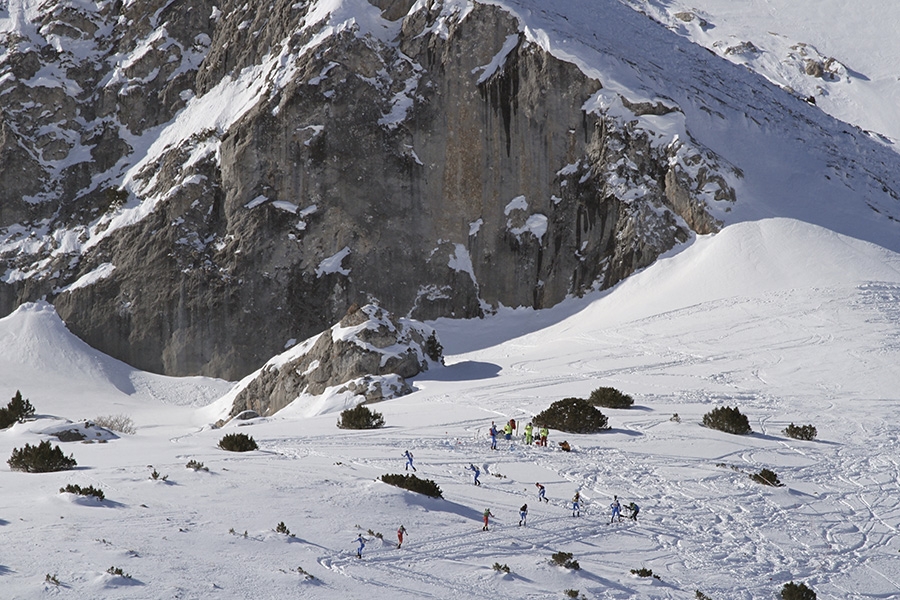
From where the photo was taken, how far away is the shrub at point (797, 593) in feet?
45.3

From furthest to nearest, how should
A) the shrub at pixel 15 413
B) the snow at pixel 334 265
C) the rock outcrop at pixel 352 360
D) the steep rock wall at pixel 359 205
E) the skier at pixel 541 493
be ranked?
the snow at pixel 334 265
the steep rock wall at pixel 359 205
the rock outcrop at pixel 352 360
the shrub at pixel 15 413
the skier at pixel 541 493

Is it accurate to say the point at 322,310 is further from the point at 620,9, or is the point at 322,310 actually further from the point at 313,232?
the point at 620,9

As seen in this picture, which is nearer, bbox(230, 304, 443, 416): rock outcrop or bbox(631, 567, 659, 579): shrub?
bbox(631, 567, 659, 579): shrub

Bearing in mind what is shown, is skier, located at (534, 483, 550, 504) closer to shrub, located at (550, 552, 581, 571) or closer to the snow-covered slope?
shrub, located at (550, 552, 581, 571)

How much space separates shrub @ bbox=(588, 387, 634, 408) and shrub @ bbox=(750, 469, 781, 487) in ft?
23.5

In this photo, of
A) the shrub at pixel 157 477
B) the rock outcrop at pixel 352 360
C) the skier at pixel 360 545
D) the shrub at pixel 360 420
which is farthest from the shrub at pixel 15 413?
the skier at pixel 360 545

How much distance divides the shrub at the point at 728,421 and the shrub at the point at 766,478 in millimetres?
4045

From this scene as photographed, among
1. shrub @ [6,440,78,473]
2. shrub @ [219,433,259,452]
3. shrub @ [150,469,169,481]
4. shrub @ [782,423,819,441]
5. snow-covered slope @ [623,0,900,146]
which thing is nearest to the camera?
shrub @ [150,469,169,481]

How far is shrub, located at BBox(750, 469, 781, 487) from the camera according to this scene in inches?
771

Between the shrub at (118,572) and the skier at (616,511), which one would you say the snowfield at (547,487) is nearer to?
the shrub at (118,572)

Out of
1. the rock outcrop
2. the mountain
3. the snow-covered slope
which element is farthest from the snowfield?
the snow-covered slope

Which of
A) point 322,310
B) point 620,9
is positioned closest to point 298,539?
point 322,310

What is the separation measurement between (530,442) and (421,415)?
17.1 feet

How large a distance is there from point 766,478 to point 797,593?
6.08 m
